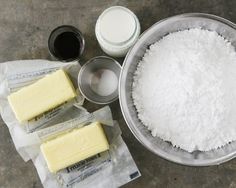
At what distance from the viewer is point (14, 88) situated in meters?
1.16

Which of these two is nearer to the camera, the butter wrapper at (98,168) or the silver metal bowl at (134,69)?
the silver metal bowl at (134,69)

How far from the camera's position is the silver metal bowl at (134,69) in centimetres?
104

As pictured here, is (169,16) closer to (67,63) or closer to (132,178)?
(67,63)

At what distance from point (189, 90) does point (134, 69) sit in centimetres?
19

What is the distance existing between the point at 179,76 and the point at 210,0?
0.98ft

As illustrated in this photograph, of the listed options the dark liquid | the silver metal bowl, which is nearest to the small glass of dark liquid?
the dark liquid

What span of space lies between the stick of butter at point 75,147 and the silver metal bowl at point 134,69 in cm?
9

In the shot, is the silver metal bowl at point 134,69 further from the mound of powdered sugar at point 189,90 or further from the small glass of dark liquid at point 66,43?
the small glass of dark liquid at point 66,43

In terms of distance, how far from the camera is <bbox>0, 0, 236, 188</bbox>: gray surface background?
3.76 ft

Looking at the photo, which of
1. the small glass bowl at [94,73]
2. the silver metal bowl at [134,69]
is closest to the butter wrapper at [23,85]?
the small glass bowl at [94,73]

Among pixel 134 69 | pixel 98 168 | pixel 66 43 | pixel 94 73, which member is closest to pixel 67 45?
pixel 66 43

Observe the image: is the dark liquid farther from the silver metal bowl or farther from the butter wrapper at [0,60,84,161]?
the silver metal bowl

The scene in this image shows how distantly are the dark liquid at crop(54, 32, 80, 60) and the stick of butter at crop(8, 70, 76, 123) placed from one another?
81mm

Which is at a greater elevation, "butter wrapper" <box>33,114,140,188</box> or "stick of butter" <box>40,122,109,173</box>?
"stick of butter" <box>40,122,109,173</box>
